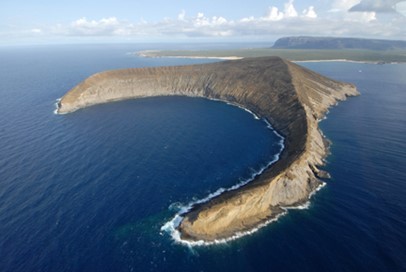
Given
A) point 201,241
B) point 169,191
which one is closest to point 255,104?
point 169,191

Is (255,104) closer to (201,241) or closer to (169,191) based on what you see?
(169,191)

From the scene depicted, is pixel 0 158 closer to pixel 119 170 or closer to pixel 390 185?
pixel 119 170

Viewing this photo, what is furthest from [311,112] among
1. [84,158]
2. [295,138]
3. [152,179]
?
[84,158]

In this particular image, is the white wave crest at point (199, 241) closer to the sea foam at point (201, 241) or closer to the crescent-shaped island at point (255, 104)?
the sea foam at point (201, 241)

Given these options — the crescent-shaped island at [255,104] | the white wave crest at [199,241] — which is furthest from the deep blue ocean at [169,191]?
the crescent-shaped island at [255,104]

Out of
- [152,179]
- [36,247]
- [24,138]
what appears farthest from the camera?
[24,138]
